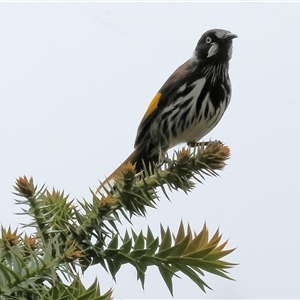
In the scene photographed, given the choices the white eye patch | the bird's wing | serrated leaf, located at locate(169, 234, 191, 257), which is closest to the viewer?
serrated leaf, located at locate(169, 234, 191, 257)

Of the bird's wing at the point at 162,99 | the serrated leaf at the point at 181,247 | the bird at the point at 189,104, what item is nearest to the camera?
the serrated leaf at the point at 181,247

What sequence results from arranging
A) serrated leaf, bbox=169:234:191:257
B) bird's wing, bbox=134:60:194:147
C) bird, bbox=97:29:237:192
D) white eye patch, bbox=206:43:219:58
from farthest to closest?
white eye patch, bbox=206:43:219:58 < bird's wing, bbox=134:60:194:147 < bird, bbox=97:29:237:192 < serrated leaf, bbox=169:234:191:257

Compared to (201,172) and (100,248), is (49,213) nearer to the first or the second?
(100,248)

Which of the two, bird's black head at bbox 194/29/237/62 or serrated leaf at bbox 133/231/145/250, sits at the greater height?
bird's black head at bbox 194/29/237/62

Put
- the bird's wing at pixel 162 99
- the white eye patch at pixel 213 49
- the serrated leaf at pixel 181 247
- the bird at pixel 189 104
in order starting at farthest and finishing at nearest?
the white eye patch at pixel 213 49, the bird's wing at pixel 162 99, the bird at pixel 189 104, the serrated leaf at pixel 181 247

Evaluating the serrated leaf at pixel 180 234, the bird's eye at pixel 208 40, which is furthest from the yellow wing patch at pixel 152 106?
the serrated leaf at pixel 180 234

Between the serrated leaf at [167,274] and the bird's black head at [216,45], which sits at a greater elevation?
the bird's black head at [216,45]

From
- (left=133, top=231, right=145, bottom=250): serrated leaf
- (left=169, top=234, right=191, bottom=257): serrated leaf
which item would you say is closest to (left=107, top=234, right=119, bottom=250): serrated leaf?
(left=133, top=231, right=145, bottom=250): serrated leaf

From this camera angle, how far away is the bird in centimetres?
539

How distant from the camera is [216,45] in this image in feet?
19.0

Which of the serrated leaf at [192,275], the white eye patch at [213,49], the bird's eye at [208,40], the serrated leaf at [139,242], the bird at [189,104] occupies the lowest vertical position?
the serrated leaf at [192,275]

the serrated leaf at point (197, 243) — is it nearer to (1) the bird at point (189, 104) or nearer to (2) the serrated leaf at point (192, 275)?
(2) the serrated leaf at point (192, 275)

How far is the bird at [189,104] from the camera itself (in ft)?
17.7

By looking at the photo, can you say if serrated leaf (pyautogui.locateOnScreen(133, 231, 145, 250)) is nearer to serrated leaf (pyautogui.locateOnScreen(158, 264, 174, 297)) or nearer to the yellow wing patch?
serrated leaf (pyautogui.locateOnScreen(158, 264, 174, 297))
